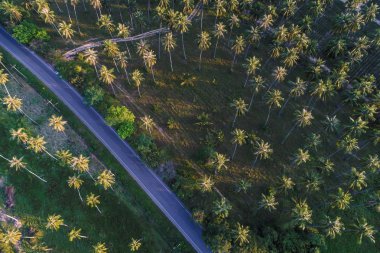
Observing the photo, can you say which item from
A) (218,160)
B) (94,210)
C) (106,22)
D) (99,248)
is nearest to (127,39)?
(106,22)

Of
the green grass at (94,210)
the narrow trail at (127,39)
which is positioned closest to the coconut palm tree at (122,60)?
the narrow trail at (127,39)

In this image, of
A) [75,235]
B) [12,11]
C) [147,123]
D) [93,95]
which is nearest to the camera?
[75,235]

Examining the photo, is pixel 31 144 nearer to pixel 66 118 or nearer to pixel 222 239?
pixel 66 118

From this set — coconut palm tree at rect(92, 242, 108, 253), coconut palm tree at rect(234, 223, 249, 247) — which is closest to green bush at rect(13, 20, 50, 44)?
coconut palm tree at rect(92, 242, 108, 253)

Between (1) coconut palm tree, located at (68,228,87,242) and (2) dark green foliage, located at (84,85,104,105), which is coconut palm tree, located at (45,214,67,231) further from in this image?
(2) dark green foliage, located at (84,85,104,105)

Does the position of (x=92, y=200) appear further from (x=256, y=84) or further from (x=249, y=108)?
(x=256, y=84)

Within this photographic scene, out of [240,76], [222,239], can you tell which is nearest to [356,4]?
[240,76]

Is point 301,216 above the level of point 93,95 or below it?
below

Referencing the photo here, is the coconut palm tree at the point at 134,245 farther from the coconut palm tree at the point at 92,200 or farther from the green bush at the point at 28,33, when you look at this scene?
the green bush at the point at 28,33
